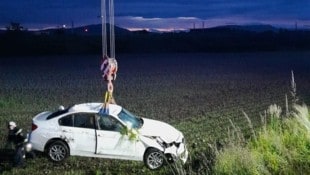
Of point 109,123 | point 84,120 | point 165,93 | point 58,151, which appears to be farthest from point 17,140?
point 165,93

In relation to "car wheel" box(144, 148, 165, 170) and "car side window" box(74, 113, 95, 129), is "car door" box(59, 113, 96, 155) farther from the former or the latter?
"car wheel" box(144, 148, 165, 170)

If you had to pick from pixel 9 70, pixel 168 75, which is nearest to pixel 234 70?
pixel 168 75

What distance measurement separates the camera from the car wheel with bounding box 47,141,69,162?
13102 millimetres

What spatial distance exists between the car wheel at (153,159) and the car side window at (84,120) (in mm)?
1466

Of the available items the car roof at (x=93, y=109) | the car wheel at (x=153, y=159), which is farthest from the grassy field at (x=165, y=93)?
the car roof at (x=93, y=109)

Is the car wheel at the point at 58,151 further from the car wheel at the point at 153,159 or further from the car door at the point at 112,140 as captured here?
the car wheel at the point at 153,159

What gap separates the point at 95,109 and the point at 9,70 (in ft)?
94.5

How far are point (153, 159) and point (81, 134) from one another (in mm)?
1792

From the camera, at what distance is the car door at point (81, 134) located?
1306cm

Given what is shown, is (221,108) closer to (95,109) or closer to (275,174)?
(95,109)

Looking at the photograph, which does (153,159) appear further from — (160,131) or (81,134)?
(81,134)

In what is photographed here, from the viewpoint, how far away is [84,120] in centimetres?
1318

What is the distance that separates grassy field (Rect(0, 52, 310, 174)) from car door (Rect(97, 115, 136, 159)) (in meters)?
0.40

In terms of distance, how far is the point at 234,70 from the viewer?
41.8m
